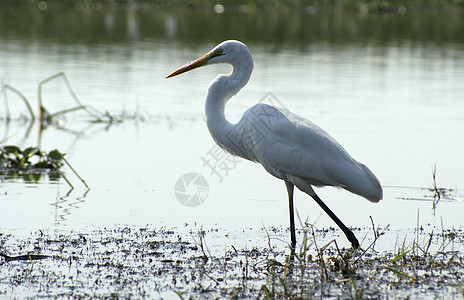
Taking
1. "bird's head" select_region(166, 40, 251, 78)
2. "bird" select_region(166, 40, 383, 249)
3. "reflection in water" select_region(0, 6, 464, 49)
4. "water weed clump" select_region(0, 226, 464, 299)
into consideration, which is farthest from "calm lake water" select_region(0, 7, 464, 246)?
"bird's head" select_region(166, 40, 251, 78)

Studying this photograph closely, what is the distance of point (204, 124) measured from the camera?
12.3m

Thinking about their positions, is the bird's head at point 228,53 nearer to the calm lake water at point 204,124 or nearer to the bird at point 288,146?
the bird at point 288,146

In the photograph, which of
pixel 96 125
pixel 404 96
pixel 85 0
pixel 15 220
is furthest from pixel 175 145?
pixel 85 0

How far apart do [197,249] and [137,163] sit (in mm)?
3634

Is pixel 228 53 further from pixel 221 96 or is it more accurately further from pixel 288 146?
pixel 288 146

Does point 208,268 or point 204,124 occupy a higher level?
point 204,124

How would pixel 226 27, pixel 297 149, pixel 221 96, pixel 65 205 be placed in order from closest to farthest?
pixel 297 149 → pixel 221 96 → pixel 65 205 → pixel 226 27

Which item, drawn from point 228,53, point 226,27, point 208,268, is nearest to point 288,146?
point 228,53

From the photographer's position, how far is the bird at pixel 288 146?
6.27m

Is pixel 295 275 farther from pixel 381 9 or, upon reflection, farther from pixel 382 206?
pixel 381 9

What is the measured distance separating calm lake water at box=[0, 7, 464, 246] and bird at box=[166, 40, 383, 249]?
2.74 ft

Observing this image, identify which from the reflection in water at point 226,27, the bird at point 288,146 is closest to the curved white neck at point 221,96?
the bird at point 288,146

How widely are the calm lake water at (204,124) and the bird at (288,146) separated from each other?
0.83 metres

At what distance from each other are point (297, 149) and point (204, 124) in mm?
6037
